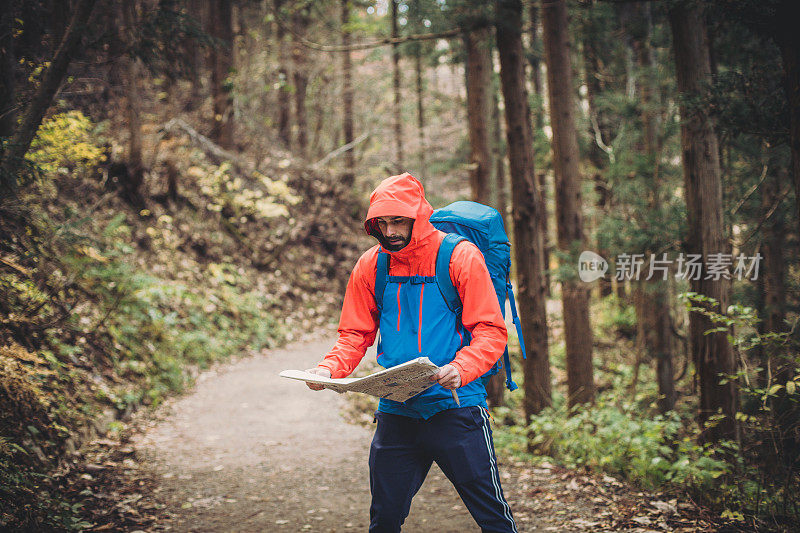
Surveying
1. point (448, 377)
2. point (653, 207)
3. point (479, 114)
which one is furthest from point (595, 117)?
point (448, 377)

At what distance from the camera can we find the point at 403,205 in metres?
3.05

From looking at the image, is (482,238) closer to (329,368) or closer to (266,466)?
(329,368)

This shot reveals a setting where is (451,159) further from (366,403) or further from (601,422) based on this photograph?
(601,422)

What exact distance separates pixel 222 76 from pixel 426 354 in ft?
52.8

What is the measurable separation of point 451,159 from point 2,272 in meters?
16.8

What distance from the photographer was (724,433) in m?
6.71

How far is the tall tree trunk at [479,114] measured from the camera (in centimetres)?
966

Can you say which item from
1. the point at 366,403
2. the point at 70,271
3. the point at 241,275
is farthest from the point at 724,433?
the point at 241,275

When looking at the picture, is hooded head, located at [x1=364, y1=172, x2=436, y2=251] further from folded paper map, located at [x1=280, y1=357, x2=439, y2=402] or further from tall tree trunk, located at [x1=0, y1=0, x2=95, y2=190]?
tall tree trunk, located at [x1=0, y1=0, x2=95, y2=190]

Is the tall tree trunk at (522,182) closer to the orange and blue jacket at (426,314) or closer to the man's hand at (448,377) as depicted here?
the orange and blue jacket at (426,314)

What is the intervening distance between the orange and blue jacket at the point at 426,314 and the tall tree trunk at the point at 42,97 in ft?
11.6

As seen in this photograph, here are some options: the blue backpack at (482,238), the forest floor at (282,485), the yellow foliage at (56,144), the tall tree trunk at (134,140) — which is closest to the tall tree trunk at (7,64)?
the yellow foliage at (56,144)
